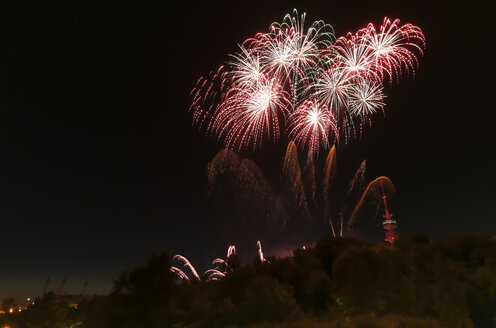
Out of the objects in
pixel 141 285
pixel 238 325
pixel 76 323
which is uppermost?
pixel 141 285

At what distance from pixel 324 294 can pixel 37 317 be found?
2529 centimetres

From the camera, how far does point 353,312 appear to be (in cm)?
1592

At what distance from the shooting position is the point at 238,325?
12945mm

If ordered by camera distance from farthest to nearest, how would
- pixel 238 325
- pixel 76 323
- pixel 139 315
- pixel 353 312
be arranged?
pixel 76 323, pixel 353 312, pixel 139 315, pixel 238 325

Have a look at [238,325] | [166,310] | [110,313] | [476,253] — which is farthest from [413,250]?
[110,313]

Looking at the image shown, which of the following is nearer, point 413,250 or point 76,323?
point 413,250

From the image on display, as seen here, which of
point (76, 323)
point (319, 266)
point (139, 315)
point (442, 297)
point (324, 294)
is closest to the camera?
point (139, 315)

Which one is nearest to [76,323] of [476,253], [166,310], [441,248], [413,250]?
[166,310]

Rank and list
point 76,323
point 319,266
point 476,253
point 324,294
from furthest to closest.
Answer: point 76,323
point 319,266
point 324,294
point 476,253

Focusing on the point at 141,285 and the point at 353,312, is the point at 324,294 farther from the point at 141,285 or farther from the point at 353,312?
the point at 141,285

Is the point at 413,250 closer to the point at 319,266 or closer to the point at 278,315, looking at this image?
the point at 319,266

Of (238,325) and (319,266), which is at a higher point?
(319,266)

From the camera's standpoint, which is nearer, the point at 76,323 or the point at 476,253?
the point at 476,253

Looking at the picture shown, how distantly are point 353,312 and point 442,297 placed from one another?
4275 millimetres
